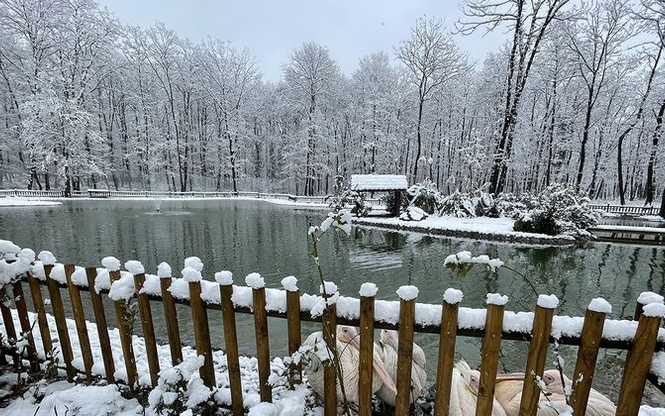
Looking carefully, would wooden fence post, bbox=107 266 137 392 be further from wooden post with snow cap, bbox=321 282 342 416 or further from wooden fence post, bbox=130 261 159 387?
wooden post with snow cap, bbox=321 282 342 416

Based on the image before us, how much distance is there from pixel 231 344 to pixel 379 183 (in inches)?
609

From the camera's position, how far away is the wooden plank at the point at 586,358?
1501 mm

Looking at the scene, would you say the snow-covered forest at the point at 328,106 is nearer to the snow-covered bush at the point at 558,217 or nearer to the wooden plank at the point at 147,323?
the snow-covered bush at the point at 558,217

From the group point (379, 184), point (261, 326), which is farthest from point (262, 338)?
point (379, 184)

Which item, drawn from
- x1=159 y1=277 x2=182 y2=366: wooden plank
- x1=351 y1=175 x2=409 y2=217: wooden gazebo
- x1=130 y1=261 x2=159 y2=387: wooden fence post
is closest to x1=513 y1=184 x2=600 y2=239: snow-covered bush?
x1=351 y1=175 x2=409 y2=217: wooden gazebo

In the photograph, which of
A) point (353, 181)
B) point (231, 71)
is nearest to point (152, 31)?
point (231, 71)

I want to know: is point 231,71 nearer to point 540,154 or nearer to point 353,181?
point 353,181

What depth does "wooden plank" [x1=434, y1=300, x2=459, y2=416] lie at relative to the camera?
5.27 feet

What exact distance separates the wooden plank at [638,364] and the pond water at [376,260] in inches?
95.9

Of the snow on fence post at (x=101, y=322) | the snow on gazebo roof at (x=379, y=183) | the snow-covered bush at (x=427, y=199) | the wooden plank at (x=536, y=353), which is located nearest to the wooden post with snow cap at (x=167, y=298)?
the snow on fence post at (x=101, y=322)

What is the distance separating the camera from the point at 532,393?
1.62 m

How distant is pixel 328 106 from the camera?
3119cm

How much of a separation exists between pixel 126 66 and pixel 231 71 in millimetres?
9125

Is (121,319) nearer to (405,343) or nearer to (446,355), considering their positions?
(405,343)
